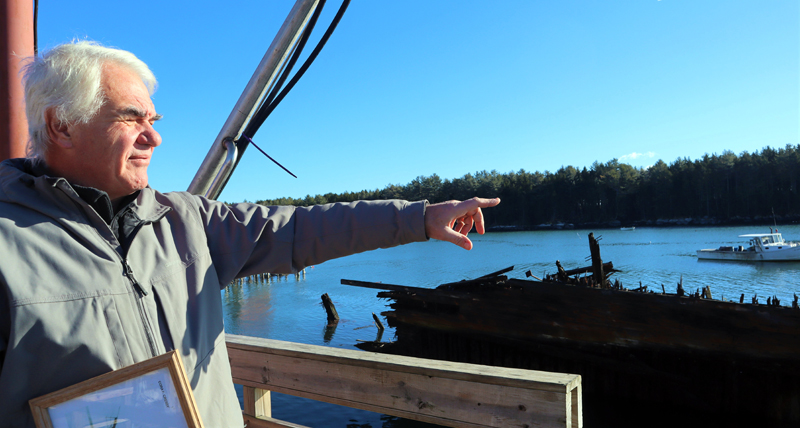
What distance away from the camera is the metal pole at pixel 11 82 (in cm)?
211

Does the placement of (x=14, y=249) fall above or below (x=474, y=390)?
above

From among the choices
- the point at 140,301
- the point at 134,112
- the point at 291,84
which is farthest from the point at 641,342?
the point at 134,112

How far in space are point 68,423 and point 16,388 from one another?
0.14m

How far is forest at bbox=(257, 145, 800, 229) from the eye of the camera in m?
90.7

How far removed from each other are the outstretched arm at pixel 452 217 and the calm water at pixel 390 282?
11.9m

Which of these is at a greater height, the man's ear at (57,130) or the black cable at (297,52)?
the black cable at (297,52)

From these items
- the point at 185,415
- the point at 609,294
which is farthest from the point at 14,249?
the point at 609,294

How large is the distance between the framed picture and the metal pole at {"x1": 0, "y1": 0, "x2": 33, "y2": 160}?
165cm

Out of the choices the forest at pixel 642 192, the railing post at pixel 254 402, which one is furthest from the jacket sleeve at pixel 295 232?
A: the forest at pixel 642 192

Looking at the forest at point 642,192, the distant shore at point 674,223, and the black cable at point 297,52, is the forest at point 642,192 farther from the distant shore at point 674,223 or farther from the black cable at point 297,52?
the black cable at point 297,52

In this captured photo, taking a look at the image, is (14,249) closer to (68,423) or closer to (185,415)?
(68,423)

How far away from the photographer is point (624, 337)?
30.0 ft

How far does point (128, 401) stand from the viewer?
1.12 metres

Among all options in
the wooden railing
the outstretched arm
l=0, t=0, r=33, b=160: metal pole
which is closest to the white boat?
the wooden railing
